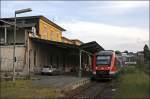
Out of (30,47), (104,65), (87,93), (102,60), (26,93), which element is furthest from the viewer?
(30,47)

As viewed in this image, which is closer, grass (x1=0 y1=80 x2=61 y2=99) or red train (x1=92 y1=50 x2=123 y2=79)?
grass (x1=0 y1=80 x2=61 y2=99)

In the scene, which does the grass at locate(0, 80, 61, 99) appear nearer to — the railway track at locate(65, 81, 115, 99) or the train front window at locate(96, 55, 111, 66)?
the railway track at locate(65, 81, 115, 99)

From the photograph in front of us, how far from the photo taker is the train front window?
137 feet

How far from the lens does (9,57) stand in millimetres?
45000

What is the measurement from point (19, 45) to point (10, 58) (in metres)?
1.74

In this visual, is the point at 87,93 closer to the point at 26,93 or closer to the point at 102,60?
the point at 26,93

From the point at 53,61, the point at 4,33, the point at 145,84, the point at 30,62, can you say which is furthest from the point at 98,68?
the point at 145,84

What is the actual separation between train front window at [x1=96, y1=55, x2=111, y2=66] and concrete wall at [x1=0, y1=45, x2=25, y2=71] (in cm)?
833

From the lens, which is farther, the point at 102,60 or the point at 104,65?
the point at 102,60

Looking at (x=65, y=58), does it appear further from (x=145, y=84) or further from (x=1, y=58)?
(x=145, y=84)

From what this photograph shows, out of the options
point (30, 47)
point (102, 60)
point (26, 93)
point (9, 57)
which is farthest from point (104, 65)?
point (26, 93)

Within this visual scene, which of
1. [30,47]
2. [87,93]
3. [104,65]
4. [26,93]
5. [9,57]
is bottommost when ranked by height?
[87,93]

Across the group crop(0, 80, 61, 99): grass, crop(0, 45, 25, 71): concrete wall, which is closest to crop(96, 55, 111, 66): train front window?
crop(0, 45, 25, 71): concrete wall

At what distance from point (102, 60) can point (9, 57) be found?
10.4m
